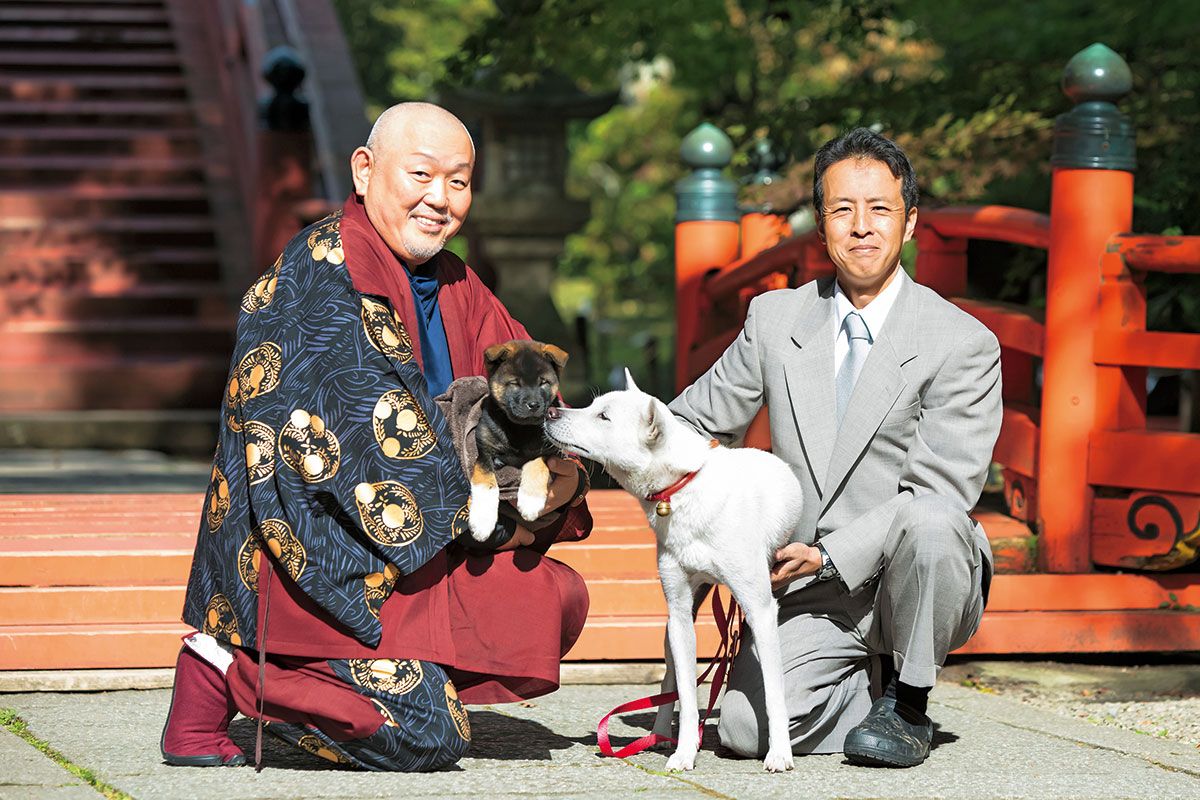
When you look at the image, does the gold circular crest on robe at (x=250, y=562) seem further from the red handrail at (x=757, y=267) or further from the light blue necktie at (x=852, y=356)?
the red handrail at (x=757, y=267)

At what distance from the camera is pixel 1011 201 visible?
31.7ft

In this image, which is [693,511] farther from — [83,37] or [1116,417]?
[83,37]

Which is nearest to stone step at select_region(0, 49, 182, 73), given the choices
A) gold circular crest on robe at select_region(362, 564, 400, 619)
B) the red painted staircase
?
the red painted staircase

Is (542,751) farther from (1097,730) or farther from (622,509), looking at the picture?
(622,509)

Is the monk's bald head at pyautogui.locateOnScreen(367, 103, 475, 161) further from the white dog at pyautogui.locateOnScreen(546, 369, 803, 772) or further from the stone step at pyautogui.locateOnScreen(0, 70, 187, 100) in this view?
the stone step at pyautogui.locateOnScreen(0, 70, 187, 100)

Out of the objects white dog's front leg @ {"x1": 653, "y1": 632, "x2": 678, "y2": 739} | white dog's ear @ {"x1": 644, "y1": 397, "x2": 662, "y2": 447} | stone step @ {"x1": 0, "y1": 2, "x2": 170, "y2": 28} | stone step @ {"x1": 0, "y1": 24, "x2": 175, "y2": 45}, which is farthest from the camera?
stone step @ {"x1": 0, "y1": 2, "x2": 170, "y2": 28}

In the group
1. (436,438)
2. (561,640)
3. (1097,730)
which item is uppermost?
(436,438)

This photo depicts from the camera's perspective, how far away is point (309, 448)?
4.05 m

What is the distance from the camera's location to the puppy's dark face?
13.1 ft

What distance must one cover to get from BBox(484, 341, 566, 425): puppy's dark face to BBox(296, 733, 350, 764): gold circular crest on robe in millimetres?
942

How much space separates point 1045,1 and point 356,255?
10854 millimetres

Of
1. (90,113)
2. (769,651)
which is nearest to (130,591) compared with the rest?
(769,651)

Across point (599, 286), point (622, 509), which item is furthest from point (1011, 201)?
point (599, 286)

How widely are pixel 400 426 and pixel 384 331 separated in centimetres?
24
